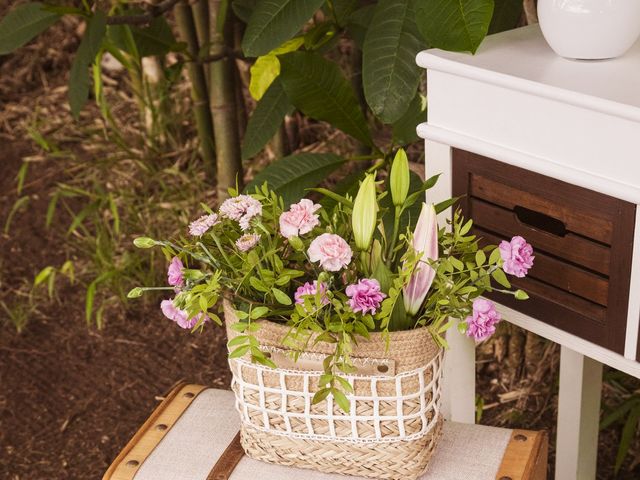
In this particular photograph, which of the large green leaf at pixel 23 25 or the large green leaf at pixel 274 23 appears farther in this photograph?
the large green leaf at pixel 23 25

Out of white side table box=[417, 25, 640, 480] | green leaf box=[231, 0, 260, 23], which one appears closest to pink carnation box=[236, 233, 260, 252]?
white side table box=[417, 25, 640, 480]

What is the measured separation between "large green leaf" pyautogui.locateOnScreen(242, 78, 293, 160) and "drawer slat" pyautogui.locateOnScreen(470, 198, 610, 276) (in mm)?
531

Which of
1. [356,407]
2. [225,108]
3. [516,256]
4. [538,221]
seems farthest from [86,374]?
[516,256]

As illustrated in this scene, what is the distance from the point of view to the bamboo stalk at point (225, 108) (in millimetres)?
2465

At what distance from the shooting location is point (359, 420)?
1.25 meters

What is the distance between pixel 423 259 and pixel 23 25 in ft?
3.52

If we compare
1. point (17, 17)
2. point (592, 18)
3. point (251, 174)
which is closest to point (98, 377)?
point (251, 174)

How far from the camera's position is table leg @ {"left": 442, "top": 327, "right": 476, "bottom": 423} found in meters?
1.61

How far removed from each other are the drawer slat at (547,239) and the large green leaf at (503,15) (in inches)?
13.1

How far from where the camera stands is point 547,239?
54.1 inches

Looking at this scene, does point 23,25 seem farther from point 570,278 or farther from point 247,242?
point 570,278

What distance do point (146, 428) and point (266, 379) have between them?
0.27 metres

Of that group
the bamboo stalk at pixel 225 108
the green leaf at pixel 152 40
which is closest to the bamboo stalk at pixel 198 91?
the bamboo stalk at pixel 225 108

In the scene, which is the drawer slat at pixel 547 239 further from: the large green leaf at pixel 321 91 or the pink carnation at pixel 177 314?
the pink carnation at pixel 177 314
